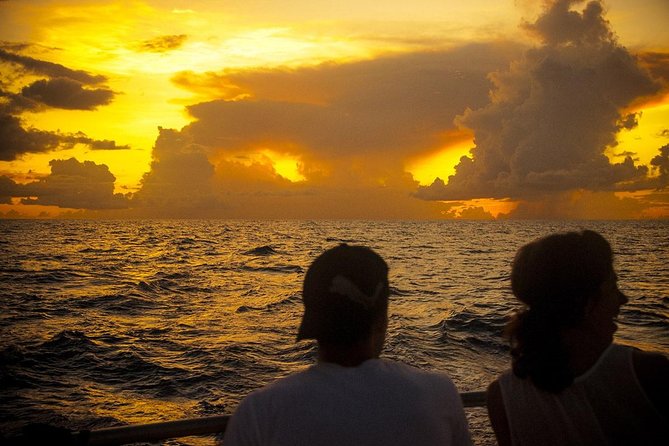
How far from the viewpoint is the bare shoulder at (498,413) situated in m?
2.24

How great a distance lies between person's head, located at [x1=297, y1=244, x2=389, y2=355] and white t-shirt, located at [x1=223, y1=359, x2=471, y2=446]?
108 millimetres

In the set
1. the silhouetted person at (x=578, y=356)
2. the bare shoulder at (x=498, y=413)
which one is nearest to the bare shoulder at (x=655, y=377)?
the silhouetted person at (x=578, y=356)

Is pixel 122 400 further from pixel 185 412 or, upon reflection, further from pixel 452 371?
pixel 452 371

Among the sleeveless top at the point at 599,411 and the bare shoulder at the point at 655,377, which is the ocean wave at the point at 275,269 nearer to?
the sleeveless top at the point at 599,411

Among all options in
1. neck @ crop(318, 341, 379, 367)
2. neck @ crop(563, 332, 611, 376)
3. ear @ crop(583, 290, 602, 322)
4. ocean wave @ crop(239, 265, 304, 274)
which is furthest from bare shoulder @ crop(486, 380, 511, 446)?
ocean wave @ crop(239, 265, 304, 274)

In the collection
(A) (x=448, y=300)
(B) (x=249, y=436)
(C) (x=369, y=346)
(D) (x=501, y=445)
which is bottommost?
(A) (x=448, y=300)

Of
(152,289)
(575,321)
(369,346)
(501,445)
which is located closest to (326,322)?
(369,346)

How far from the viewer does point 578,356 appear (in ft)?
6.68

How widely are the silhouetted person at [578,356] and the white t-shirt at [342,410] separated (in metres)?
0.51

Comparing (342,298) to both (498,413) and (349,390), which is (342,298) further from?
(498,413)

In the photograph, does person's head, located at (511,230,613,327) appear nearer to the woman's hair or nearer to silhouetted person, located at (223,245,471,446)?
the woman's hair

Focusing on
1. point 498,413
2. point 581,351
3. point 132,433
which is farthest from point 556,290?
point 132,433

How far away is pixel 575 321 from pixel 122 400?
1061 cm

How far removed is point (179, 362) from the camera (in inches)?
535
